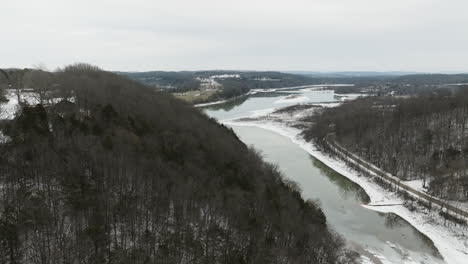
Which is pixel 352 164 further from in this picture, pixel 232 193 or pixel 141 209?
pixel 141 209

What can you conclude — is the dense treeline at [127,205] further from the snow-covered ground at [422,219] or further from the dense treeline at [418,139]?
the dense treeline at [418,139]

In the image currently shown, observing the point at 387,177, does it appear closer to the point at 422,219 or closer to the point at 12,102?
the point at 422,219

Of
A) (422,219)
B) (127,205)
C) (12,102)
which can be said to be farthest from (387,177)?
(12,102)

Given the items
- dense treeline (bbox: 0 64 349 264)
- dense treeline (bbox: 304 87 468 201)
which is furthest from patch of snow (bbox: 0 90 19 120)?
dense treeline (bbox: 304 87 468 201)

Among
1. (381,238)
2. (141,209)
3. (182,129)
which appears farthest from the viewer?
(182,129)

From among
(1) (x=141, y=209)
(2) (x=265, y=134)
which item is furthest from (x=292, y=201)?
(2) (x=265, y=134)

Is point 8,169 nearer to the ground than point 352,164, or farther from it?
farther from it
